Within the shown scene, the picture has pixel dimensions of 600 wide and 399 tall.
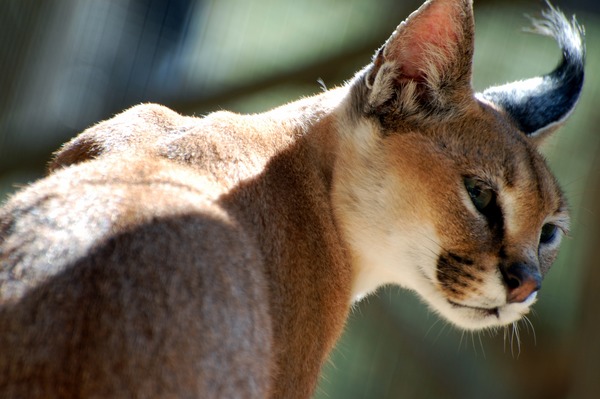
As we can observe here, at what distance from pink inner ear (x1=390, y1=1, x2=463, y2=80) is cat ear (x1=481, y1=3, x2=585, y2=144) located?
61cm

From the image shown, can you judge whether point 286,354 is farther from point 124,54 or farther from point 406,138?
point 124,54

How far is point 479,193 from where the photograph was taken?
2.78 meters

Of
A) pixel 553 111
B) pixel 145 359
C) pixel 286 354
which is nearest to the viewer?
pixel 145 359

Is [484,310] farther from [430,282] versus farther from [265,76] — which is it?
[265,76]

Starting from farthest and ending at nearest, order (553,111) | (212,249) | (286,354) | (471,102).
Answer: (553,111) → (471,102) → (286,354) → (212,249)

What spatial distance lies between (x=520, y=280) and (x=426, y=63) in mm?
767

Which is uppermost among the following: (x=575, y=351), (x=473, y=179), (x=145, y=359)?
(x=473, y=179)

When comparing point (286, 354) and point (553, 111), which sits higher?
point (553, 111)

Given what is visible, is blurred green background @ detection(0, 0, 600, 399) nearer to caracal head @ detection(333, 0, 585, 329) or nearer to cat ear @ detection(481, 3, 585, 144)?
cat ear @ detection(481, 3, 585, 144)

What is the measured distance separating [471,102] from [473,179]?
341mm

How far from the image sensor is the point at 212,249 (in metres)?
2.10

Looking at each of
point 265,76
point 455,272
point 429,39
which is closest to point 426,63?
point 429,39

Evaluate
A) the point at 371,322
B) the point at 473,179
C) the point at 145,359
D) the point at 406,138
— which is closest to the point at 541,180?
the point at 473,179

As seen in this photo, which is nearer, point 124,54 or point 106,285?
point 106,285
